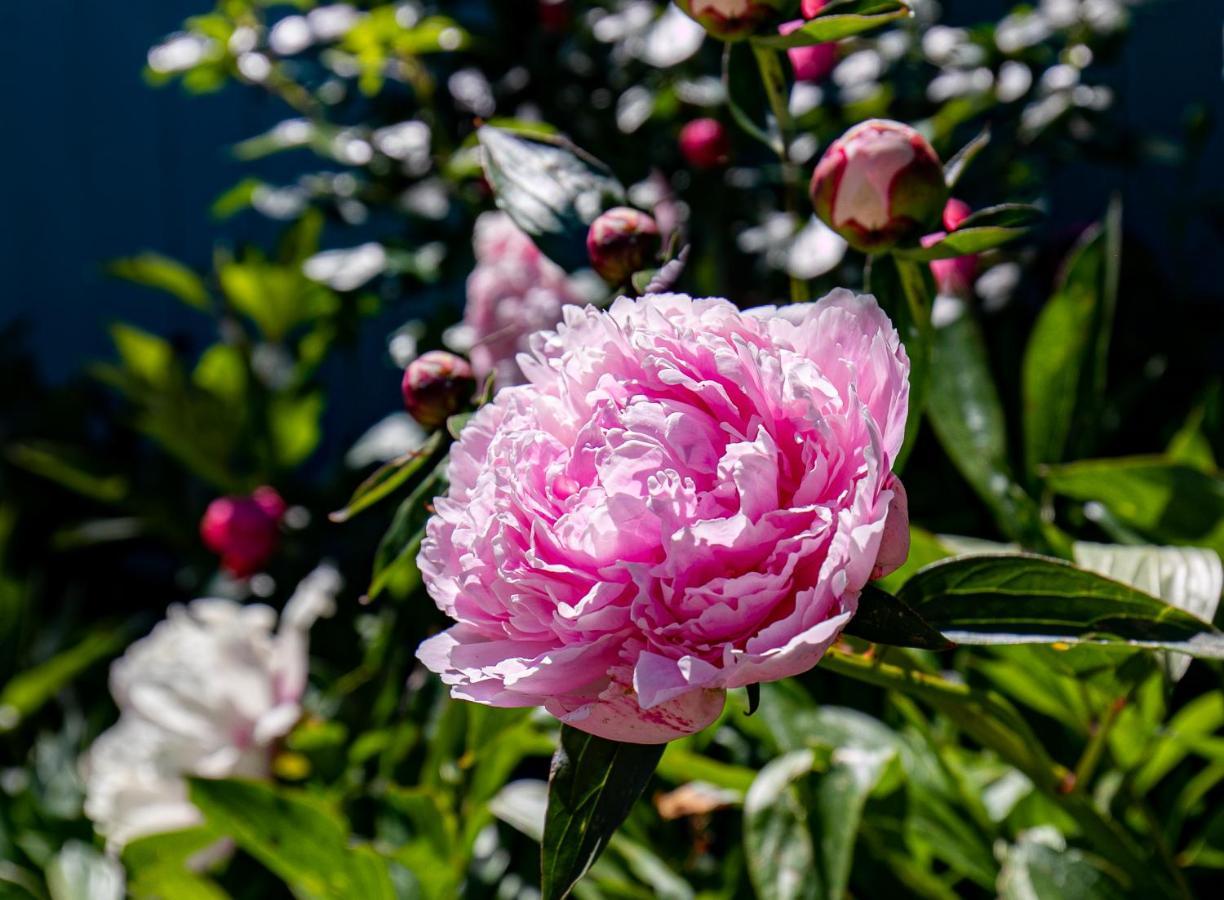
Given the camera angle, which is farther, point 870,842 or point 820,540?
point 870,842

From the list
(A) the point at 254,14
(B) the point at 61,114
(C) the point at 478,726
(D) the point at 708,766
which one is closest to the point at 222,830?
(C) the point at 478,726

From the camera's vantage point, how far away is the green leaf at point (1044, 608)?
40cm

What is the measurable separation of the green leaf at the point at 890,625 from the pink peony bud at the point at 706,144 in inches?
32.6

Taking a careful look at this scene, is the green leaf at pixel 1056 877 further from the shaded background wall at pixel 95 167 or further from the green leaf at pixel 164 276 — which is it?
the shaded background wall at pixel 95 167

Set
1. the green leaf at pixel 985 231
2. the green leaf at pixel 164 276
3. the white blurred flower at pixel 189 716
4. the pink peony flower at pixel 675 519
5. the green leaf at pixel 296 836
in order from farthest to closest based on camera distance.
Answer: the green leaf at pixel 164 276 → the white blurred flower at pixel 189 716 → the green leaf at pixel 296 836 → the green leaf at pixel 985 231 → the pink peony flower at pixel 675 519

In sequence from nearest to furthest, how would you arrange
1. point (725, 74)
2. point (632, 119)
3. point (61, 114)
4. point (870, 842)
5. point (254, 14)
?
point (725, 74)
point (870, 842)
point (632, 119)
point (254, 14)
point (61, 114)

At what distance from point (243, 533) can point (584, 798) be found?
35.7 inches

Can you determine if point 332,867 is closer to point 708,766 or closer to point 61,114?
point 708,766

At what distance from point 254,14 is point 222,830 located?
1.07 meters

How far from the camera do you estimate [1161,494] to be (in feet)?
2.47

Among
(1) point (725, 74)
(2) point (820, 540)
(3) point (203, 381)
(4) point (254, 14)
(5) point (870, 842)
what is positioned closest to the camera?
(2) point (820, 540)

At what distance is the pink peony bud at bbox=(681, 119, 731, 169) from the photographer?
1146 millimetres

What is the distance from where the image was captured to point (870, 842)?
75 cm

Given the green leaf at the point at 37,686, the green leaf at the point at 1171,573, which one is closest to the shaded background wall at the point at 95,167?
the green leaf at the point at 37,686
